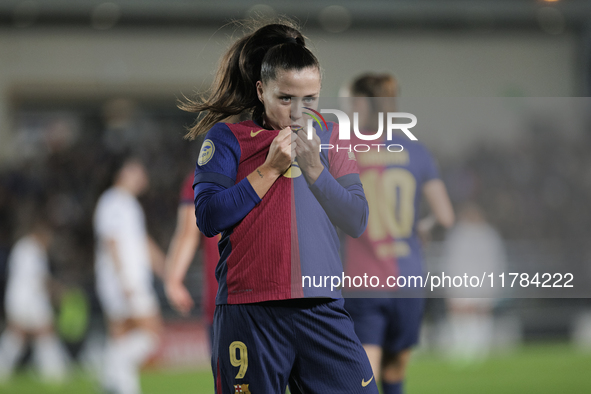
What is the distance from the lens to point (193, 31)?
14.7m

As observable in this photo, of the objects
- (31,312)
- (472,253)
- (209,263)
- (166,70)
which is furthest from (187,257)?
(166,70)

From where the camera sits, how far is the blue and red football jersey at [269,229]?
181 cm

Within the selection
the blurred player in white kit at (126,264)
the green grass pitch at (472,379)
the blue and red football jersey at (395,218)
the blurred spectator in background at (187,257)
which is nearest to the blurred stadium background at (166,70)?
the green grass pitch at (472,379)

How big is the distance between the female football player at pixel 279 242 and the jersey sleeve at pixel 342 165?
0.08 metres

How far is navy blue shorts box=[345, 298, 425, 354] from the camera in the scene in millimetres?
3451

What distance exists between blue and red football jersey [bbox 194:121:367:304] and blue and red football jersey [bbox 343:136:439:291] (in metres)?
0.94

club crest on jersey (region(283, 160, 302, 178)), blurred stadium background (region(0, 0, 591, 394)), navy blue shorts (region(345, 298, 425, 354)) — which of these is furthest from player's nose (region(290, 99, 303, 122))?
blurred stadium background (region(0, 0, 591, 394))

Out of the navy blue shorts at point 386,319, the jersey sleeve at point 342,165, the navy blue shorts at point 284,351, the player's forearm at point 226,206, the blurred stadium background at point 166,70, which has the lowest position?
the navy blue shorts at point 284,351

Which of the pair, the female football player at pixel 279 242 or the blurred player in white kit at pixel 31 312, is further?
the blurred player in white kit at pixel 31 312

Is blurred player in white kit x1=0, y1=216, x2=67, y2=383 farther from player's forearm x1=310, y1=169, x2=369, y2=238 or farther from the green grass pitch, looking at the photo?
player's forearm x1=310, y1=169, x2=369, y2=238

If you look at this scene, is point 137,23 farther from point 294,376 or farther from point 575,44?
point 294,376

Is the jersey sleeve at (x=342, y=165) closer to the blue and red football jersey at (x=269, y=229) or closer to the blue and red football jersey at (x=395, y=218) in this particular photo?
the blue and red football jersey at (x=269, y=229)

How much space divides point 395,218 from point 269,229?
1471mm

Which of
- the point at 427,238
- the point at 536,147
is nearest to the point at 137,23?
the point at 536,147
